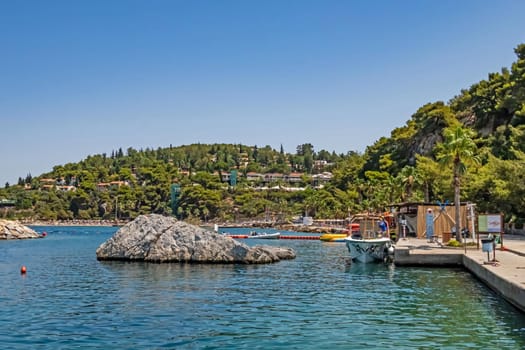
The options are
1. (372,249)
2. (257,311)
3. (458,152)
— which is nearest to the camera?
(257,311)

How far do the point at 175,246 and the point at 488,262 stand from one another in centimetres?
2418

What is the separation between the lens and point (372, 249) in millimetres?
42656

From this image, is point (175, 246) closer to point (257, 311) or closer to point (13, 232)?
point (257, 311)

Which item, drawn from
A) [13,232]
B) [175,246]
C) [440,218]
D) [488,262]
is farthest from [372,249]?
[13,232]

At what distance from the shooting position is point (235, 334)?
17.8m

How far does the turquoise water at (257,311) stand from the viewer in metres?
Answer: 16.8

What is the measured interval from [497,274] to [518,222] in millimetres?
37149

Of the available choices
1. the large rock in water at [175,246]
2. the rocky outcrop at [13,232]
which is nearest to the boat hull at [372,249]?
the large rock in water at [175,246]

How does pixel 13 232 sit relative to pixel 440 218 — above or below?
below

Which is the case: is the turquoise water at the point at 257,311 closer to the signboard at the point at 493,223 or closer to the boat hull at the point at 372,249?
the signboard at the point at 493,223

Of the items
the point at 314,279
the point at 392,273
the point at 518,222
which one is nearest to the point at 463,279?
the point at 392,273

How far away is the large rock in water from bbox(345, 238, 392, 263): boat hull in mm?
6984

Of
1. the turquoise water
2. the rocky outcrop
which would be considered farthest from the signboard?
the rocky outcrop

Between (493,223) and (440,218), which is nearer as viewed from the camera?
(493,223)
